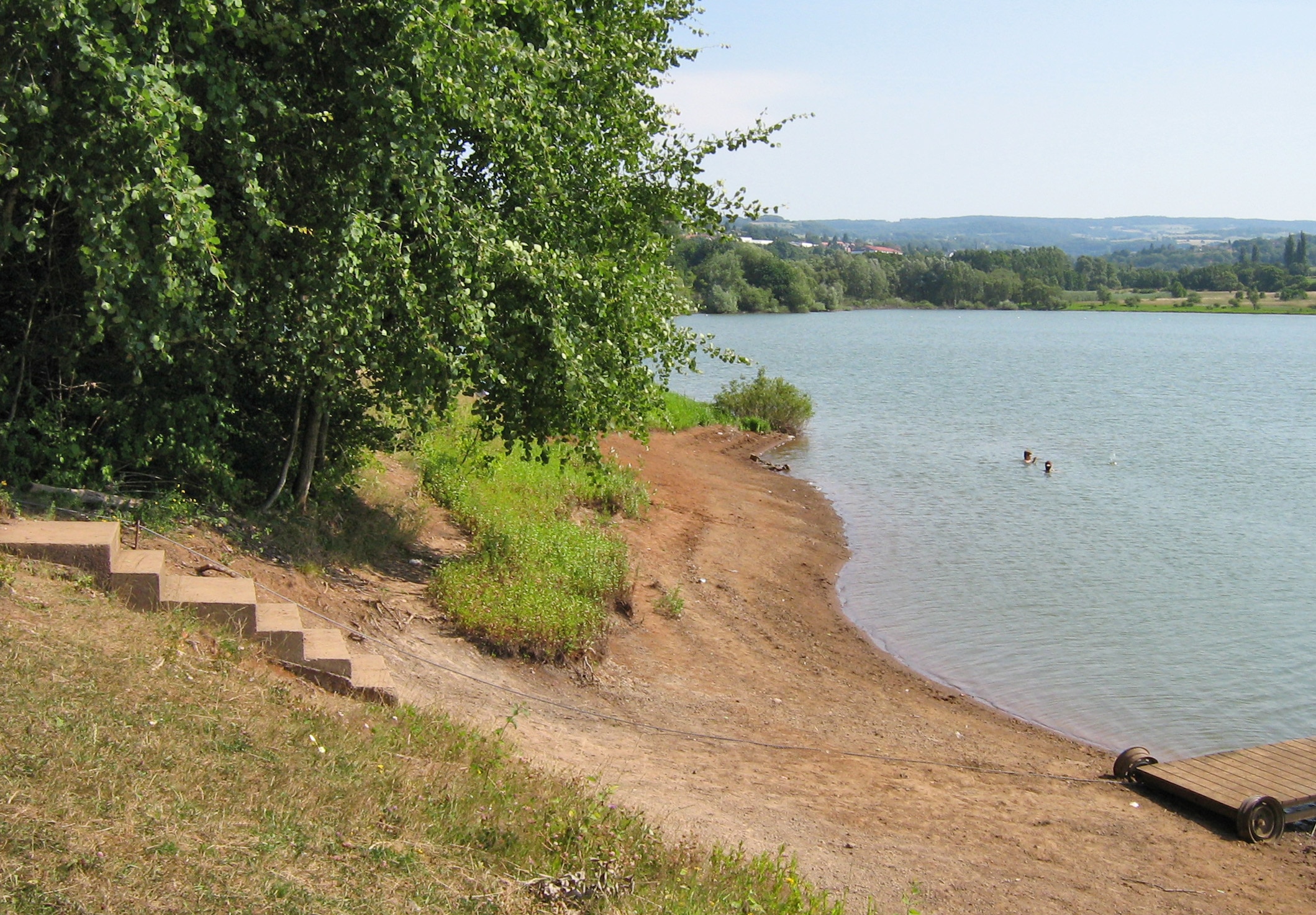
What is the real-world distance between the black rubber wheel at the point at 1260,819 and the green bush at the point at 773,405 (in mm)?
23787

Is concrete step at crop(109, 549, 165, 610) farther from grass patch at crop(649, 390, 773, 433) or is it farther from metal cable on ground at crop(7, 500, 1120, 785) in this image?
grass patch at crop(649, 390, 773, 433)

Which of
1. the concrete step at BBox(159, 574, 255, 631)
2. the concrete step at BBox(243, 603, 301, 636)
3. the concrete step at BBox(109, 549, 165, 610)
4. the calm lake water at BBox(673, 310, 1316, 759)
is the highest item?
the concrete step at BBox(109, 549, 165, 610)

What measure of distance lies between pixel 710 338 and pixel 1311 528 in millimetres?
17388

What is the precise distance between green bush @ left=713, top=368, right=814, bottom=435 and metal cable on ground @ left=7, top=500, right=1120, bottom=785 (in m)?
22.7

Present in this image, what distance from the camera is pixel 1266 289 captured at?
492ft

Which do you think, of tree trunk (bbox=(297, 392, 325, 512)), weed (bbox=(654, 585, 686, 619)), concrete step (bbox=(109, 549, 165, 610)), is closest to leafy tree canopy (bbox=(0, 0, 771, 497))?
tree trunk (bbox=(297, 392, 325, 512))

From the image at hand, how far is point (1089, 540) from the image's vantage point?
71.0ft

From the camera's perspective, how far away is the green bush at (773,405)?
33.3 meters

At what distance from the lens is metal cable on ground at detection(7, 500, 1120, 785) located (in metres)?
9.20

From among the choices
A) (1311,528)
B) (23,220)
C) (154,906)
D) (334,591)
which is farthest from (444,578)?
(1311,528)

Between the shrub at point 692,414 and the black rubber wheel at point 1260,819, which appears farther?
the shrub at point 692,414

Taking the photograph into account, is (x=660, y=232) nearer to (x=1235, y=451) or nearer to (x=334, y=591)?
(x=334, y=591)

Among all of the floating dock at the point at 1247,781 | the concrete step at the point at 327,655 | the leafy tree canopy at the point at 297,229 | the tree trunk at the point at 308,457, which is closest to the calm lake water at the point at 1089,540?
the floating dock at the point at 1247,781

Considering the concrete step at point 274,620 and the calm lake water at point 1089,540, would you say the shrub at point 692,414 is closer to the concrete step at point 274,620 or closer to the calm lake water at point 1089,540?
the calm lake water at point 1089,540
